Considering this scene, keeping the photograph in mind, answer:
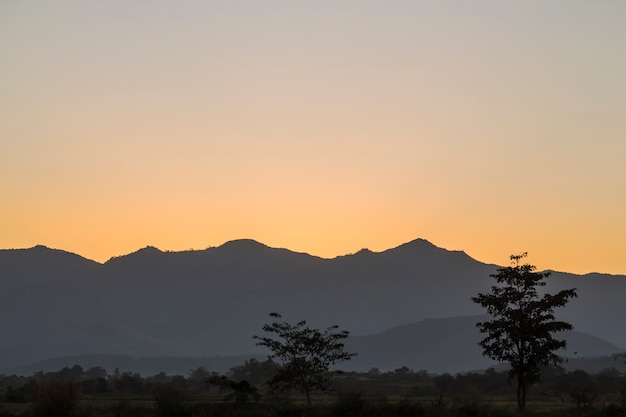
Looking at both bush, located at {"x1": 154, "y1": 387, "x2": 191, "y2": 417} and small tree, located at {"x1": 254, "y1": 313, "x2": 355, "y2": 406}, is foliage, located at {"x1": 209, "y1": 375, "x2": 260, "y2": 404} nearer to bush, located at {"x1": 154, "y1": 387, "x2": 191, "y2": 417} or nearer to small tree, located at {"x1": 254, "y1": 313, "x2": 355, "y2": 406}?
small tree, located at {"x1": 254, "y1": 313, "x2": 355, "y2": 406}

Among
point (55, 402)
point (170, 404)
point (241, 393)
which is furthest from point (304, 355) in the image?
point (55, 402)

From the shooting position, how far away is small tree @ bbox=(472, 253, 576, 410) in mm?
54750

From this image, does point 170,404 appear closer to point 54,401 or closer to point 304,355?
point 54,401

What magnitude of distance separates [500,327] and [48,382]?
84.2 ft

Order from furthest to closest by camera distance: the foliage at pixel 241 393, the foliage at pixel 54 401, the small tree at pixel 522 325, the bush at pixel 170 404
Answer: the foliage at pixel 241 393, the small tree at pixel 522 325, the bush at pixel 170 404, the foliage at pixel 54 401

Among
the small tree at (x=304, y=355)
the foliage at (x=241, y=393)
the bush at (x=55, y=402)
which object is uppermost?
the small tree at (x=304, y=355)

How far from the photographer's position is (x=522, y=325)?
5500 centimetres

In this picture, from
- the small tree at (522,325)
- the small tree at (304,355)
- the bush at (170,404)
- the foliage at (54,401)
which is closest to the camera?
the foliage at (54,401)

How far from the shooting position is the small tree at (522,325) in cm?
5475

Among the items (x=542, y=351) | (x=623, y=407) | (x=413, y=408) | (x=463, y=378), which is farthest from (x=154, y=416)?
(x=463, y=378)

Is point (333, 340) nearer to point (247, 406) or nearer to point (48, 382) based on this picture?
point (247, 406)

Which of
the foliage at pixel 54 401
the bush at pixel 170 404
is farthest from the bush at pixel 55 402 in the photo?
the bush at pixel 170 404

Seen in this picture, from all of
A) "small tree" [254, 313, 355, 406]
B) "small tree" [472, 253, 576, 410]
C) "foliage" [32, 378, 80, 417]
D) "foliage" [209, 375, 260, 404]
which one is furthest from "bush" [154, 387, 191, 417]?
"small tree" [472, 253, 576, 410]

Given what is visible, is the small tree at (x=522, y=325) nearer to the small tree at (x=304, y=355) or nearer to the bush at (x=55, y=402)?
the small tree at (x=304, y=355)
